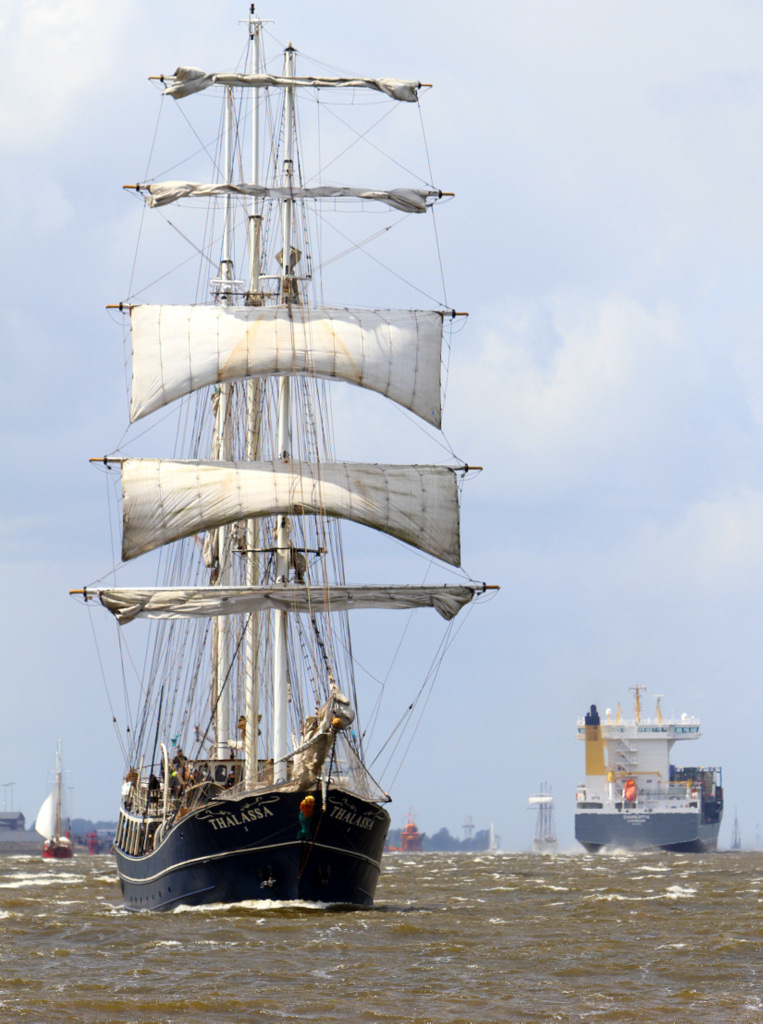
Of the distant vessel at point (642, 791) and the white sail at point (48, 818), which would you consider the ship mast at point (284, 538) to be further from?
the white sail at point (48, 818)

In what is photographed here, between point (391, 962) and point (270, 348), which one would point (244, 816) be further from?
point (270, 348)

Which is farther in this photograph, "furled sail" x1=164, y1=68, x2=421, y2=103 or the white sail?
the white sail

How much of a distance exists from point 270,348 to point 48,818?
91000mm

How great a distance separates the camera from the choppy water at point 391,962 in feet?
67.8

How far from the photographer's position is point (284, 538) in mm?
39562

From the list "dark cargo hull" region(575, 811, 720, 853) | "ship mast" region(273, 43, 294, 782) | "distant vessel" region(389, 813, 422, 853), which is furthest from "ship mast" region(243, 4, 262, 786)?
"distant vessel" region(389, 813, 422, 853)

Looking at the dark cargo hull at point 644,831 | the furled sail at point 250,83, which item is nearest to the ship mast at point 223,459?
the furled sail at point 250,83

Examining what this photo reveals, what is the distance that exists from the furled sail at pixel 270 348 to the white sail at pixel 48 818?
86828 mm

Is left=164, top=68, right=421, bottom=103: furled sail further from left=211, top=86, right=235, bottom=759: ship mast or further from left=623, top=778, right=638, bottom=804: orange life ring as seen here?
left=623, top=778, right=638, bottom=804: orange life ring

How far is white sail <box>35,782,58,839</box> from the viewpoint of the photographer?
123000 mm

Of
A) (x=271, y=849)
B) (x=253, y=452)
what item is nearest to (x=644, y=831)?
(x=253, y=452)

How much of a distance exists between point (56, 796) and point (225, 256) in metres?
81.5

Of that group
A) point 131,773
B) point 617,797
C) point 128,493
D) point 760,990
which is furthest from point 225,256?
point 617,797

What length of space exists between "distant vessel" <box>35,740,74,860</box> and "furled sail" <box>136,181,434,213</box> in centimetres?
8191
